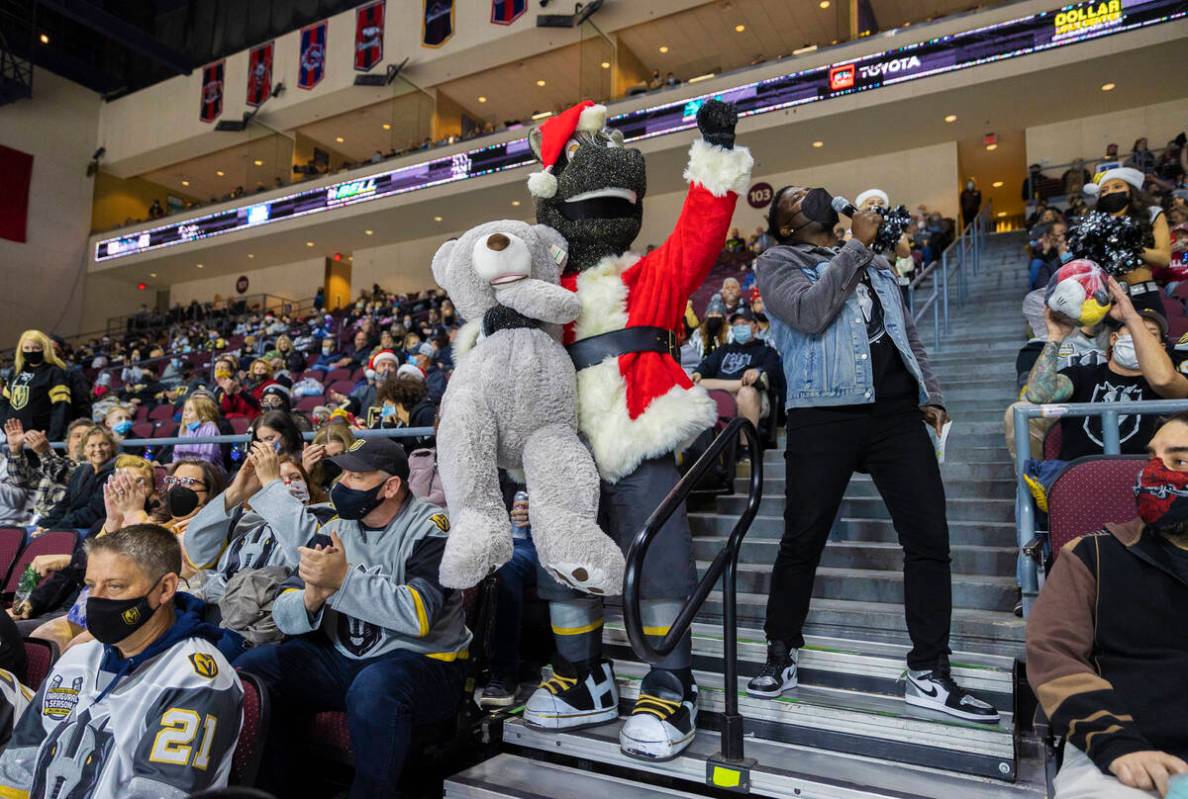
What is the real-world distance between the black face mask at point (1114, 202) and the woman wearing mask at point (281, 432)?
3.43 metres

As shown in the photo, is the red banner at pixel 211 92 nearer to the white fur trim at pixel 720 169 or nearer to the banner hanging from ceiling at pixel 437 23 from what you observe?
the banner hanging from ceiling at pixel 437 23

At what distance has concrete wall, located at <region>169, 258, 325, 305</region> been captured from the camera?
20.9 metres

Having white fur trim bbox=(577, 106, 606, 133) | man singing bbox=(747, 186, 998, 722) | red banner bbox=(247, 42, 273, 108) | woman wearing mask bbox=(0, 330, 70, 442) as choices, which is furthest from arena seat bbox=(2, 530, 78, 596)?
red banner bbox=(247, 42, 273, 108)

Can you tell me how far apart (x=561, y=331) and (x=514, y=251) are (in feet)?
0.87

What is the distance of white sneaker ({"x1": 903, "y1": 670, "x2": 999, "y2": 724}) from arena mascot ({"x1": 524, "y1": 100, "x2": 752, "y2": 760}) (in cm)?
56

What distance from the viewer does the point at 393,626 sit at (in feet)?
7.12

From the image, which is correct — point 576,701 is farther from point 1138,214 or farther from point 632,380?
point 1138,214

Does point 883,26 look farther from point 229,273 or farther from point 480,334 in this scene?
point 229,273

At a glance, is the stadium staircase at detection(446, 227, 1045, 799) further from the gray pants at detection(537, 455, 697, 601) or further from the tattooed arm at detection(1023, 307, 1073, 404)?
the tattooed arm at detection(1023, 307, 1073, 404)

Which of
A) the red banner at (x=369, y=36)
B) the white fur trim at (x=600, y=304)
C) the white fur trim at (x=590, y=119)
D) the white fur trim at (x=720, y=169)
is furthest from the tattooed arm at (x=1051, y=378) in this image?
the red banner at (x=369, y=36)

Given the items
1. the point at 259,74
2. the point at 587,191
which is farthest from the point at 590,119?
the point at 259,74

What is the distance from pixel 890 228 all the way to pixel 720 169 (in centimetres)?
52

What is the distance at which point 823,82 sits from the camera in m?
12.3

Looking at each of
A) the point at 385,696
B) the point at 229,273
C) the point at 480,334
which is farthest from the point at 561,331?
the point at 229,273
